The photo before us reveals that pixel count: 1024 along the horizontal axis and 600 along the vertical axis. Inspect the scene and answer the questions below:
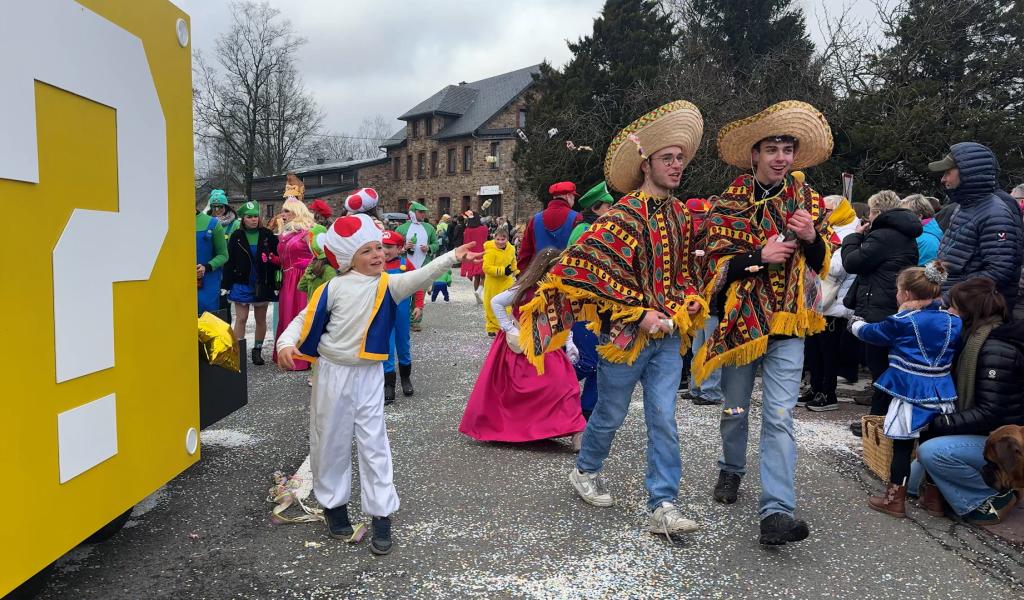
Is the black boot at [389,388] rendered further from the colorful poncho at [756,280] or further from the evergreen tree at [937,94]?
the evergreen tree at [937,94]

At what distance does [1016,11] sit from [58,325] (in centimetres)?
1941

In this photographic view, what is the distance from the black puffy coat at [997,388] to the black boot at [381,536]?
2940mm

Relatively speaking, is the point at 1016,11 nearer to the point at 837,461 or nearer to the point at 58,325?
the point at 837,461

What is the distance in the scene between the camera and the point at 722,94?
55.9 ft

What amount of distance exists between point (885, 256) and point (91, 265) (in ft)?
17.3

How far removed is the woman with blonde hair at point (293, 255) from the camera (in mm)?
7305

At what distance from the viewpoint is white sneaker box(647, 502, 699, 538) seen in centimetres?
330

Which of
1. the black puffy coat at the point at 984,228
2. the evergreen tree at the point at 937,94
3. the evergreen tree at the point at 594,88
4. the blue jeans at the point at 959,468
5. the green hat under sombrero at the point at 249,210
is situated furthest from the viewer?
the evergreen tree at the point at 594,88

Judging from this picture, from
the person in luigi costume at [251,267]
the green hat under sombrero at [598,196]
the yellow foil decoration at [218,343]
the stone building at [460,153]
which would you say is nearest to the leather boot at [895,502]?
the green hat under sombrero at [598,196]

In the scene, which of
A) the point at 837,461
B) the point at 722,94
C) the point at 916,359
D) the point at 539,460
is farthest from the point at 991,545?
the point at 722,94

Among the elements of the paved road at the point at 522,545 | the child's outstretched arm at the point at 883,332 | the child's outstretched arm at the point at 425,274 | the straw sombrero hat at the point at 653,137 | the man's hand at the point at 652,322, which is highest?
the straw sombrero hat at the point at 653,137

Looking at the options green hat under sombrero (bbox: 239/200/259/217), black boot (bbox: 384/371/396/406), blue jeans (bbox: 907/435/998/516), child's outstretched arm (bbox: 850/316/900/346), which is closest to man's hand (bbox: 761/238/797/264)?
Result: child's outstretched arm (bbox: 850/316/900/346)

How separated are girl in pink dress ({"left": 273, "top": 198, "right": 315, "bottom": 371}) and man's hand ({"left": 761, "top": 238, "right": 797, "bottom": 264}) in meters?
4.97

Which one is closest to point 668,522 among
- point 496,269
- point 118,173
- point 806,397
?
point 118,173
